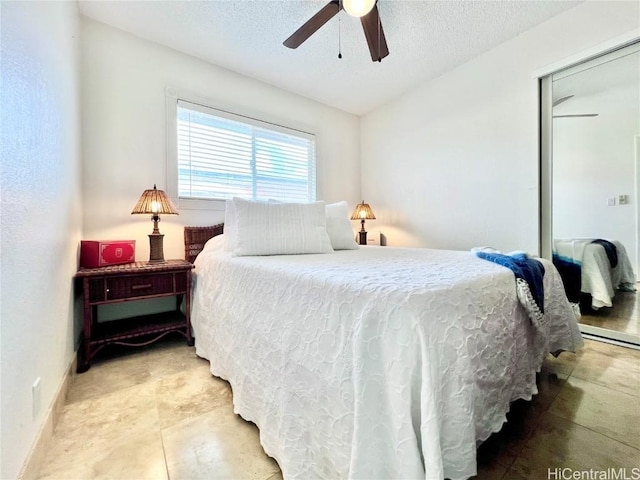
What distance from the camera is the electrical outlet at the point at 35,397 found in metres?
0.98

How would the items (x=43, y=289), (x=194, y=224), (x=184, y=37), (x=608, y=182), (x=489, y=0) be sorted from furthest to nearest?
1. (x=194, y=224)
2. (x=184, y=37)
3. (x=608, y=182)
4. (x=489, y=0)
5. (x=43, y=289)

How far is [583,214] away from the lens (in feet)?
7.46

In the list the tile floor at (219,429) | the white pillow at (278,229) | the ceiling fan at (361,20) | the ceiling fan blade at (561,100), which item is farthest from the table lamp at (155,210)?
the ceiling fan blade at (561,100)

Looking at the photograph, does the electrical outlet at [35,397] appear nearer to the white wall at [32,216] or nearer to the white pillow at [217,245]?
the white wall at [32,216]

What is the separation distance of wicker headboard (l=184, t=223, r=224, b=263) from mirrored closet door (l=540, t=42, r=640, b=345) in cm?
306

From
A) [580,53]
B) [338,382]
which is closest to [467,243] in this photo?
[580,53]

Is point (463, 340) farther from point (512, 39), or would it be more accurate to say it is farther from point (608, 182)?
point (512, 39)

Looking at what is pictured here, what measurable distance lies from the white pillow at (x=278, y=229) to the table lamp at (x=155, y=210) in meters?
0.65

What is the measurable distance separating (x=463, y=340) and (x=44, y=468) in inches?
61.1

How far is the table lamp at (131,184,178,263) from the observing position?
212 centimetres

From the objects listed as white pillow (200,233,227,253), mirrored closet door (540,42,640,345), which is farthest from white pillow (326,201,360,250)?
mirrored closet door (540,42,640,345)

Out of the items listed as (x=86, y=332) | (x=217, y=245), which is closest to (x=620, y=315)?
(x=217, y=245)

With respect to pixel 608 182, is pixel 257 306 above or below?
below

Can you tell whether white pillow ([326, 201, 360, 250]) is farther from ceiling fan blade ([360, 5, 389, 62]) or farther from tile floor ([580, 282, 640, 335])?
tile floor ([580, 282, 640, 335])
